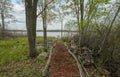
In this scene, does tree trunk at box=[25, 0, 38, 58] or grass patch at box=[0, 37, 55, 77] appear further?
tree trunk at box=[25, 0, 38, 58]

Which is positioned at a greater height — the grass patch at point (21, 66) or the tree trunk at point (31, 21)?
the tree trunk at point (31, 21)

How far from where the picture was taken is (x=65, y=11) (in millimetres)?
14203

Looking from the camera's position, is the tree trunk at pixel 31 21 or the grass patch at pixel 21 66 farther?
the tree trunk at pixel 31 21

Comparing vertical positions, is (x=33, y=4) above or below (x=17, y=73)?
above

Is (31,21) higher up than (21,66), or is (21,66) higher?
(31,21)

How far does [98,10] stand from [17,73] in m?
6.64

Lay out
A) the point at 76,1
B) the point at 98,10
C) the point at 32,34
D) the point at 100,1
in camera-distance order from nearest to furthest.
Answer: the point at 100,1 < the point at 32,34 < the point at 98,10 < the point at 76,1

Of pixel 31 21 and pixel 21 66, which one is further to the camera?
pixel 31 21

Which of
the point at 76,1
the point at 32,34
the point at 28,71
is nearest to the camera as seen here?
the point at 28,71

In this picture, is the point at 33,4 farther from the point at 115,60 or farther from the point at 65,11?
Result: the point at 115,60

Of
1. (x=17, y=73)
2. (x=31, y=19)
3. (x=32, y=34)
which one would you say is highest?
(x=31, y=19)

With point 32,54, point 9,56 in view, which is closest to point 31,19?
point 32,54

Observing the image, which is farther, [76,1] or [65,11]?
[65,11]

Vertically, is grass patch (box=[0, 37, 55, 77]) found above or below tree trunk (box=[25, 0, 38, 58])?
below
